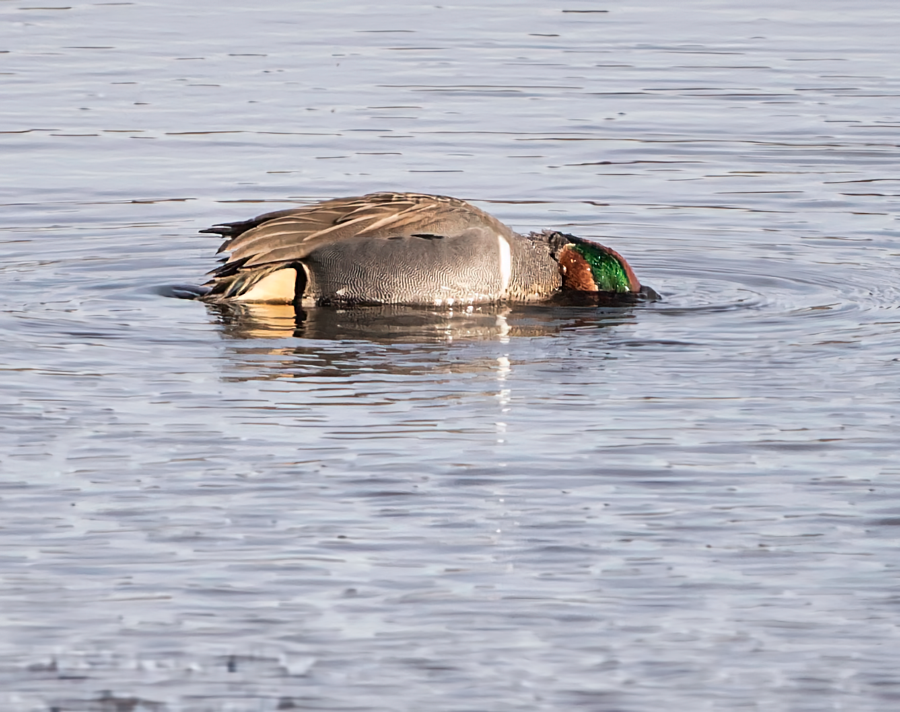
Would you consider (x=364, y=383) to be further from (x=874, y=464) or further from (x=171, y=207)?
(x=171, y=207)

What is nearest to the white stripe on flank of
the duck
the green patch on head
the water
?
the duck

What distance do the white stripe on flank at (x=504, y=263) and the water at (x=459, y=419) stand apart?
0.28 meters

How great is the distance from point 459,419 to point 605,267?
3.99 metres

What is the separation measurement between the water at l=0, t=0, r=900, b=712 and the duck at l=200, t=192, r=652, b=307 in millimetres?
216

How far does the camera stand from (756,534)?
772 cm

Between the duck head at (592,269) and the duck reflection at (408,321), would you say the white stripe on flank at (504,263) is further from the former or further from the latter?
the duck head at (592,269)

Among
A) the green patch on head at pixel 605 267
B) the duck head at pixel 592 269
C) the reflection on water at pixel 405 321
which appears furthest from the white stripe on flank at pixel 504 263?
the green patch on head at pixel 605 267

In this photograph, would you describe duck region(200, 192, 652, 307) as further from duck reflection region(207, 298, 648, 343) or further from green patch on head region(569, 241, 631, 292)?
green patch on head region(569, 241, 631, 292)

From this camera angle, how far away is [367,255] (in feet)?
41.6

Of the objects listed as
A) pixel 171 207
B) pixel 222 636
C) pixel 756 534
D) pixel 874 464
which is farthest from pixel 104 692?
pixel 171 207

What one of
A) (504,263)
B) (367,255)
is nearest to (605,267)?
(504,263)

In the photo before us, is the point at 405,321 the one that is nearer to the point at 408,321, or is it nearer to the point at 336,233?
the point at 408,321

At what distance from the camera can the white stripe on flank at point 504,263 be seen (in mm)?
12992

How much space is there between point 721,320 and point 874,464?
12.0 ft
